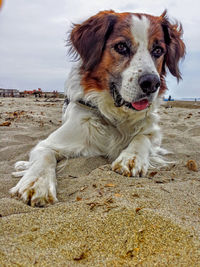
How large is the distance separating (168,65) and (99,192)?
216 centimetres

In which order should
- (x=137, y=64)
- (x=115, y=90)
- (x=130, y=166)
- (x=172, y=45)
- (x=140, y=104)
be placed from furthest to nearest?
(x=172, y=45) < (x=115, y=90) < (x=140, y=104) < (x=137, y=64) < (x=130, y=166)

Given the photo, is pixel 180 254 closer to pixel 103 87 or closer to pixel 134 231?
pixel 134 231

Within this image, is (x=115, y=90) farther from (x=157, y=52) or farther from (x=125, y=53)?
(x=157, y=52)

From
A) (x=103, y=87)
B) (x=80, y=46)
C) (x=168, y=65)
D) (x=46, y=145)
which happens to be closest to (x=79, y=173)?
(x=46, y=145)

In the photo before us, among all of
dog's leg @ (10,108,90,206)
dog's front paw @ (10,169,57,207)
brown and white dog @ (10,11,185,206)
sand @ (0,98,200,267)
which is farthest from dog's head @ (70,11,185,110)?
dog's front paw @ (10,169,57,207)

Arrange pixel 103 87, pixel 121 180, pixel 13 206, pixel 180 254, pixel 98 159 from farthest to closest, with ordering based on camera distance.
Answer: pixel 103 87 < pixel 98 159 < pixel 121 180 < pixel 13 206 < pixel 180 254

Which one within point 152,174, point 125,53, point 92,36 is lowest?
point 152,174

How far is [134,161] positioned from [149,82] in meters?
Result: 0.71

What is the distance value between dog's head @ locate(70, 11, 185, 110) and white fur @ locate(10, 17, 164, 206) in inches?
0.6

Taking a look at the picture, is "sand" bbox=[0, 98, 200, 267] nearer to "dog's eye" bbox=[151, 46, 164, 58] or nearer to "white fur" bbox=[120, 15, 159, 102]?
"white fur" bbox=[120, 15, 159, 102]

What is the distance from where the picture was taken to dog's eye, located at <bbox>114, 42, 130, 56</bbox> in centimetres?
259

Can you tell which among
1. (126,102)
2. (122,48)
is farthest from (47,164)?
(122,48)

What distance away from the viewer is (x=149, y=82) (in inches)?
91.0

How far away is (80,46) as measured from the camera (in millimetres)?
3006
